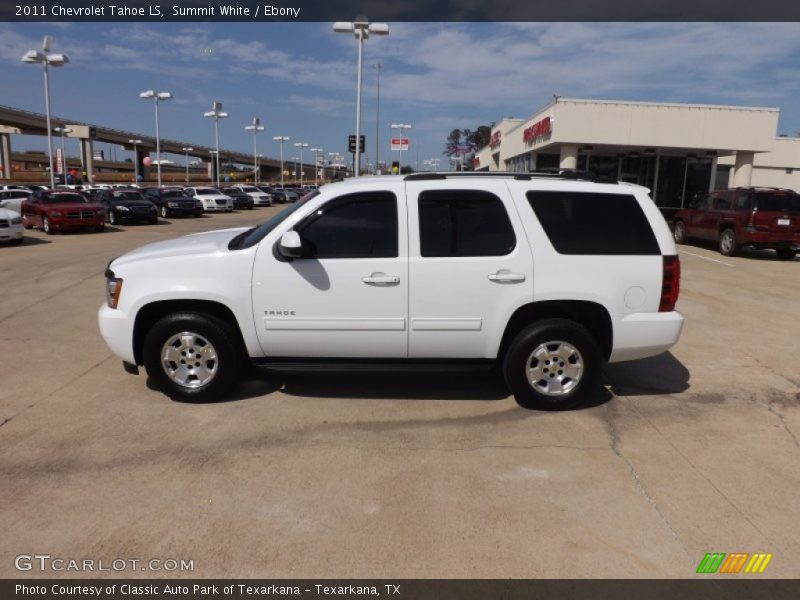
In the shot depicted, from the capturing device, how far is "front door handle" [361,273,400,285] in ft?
15.9

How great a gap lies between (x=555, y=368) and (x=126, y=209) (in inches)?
952

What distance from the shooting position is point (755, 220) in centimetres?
1504

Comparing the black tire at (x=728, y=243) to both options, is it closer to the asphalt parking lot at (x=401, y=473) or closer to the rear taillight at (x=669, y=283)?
the asphalt parking lot at (x=401, y=473)

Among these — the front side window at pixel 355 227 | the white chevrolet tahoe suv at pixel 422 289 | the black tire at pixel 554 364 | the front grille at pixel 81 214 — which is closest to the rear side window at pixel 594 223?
the white chevrolet tahoe suv at pixel 422 289

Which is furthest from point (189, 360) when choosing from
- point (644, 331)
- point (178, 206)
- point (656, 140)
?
point (178, 206)

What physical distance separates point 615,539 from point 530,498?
0.56 metres

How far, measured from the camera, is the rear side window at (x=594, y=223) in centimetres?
498

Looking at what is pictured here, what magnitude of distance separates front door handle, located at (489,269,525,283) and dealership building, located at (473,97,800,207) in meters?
20.1

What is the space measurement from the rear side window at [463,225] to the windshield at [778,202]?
42.4 ft

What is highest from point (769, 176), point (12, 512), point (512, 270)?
point (769, 176)

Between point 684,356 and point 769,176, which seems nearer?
point 684,356

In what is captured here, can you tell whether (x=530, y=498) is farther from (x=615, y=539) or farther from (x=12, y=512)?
(x=12, y=512)
